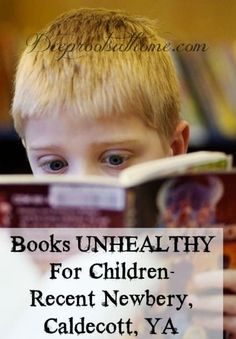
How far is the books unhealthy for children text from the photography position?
0.72 meters

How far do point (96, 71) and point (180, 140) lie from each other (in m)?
0.16

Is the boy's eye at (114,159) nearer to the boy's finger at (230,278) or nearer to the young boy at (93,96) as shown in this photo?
the young boy at (93,96)

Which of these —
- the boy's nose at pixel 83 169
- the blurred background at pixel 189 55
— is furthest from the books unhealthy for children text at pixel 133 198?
the blurred background at pixel 189 55

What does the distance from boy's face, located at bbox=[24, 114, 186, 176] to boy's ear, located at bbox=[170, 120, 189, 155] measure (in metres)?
0.05

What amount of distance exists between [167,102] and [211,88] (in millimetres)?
243

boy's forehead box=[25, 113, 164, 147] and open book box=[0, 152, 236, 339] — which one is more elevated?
boy's forehead box=[25, 113, 164, 147]

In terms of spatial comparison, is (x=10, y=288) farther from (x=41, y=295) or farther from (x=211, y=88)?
(x=211, y=88)

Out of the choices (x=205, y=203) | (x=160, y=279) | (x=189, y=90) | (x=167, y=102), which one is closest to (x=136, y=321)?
(x=160, y=279)

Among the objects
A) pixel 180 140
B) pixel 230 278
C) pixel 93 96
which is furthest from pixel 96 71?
pixel 230 278

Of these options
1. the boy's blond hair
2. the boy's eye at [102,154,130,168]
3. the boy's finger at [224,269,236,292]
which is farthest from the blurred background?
the boy's finger at [224,269,236,292]

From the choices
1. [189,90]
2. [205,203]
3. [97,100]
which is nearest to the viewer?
[205,203]

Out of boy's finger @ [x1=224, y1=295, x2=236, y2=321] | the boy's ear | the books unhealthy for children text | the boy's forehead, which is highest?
the boy's ear

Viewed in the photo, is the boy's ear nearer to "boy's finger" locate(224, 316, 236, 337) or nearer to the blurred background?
the blurred background

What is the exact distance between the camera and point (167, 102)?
93cm
